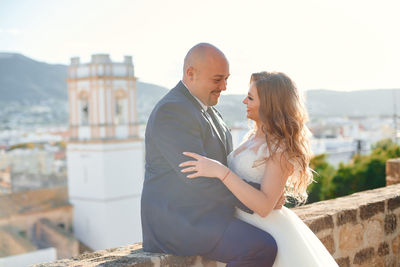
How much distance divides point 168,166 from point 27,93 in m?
60.3

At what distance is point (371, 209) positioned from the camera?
3.15 meters

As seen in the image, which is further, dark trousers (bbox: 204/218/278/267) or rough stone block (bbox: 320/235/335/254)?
rough stone block (bbox: 320/235/335/254)

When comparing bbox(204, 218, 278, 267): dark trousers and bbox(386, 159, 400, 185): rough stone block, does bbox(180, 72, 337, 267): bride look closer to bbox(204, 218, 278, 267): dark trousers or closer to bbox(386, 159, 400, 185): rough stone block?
bbox(204, 218, 278, 267): dark trousers

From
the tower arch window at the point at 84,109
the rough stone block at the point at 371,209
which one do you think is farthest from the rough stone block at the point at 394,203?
the tower arch window at the point at 84,109

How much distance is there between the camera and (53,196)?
100ft

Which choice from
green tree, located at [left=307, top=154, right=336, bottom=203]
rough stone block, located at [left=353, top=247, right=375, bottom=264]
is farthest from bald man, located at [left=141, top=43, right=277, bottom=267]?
green tree, located at [left=307, top=154, right=336, bottom=203]

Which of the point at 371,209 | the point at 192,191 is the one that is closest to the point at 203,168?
the point at 192,191

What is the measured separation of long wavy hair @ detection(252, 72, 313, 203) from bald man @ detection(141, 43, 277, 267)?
20 cm

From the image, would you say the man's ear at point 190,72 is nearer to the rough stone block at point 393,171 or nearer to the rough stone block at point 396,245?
the rough stone block at point 396,245

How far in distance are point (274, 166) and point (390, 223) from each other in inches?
68.8

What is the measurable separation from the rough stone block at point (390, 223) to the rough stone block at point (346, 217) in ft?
1.36

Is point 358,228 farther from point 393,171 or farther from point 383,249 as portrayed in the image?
point 393,171

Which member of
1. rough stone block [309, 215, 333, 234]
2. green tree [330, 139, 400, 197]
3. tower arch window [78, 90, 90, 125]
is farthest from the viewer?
tower arch window [78, 90, 90, 125]

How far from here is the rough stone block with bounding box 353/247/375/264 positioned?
304cm
